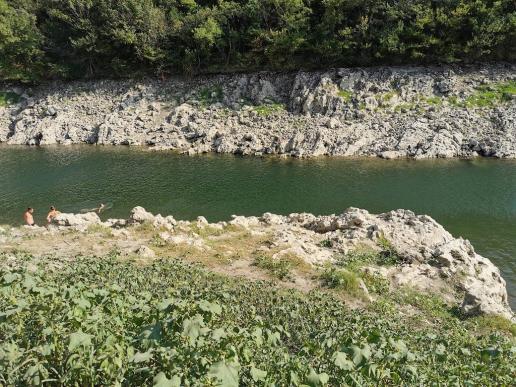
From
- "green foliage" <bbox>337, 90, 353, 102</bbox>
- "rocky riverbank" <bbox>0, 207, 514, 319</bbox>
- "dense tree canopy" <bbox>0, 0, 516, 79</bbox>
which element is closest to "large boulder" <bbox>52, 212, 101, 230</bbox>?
"rocky riverbank" <bbox>0, 207, 514, 319</bbox>

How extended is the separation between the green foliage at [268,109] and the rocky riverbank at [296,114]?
0.15m

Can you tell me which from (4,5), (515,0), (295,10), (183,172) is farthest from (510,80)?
(4,5)

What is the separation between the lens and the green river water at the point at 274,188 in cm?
3353

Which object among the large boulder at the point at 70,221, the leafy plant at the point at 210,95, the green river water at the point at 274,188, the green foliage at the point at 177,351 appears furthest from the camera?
the leafy plant at the point at 210,95

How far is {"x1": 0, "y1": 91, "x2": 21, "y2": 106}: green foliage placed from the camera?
77338 mm

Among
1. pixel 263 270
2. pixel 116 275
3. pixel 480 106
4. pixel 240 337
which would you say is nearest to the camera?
pixel 240 337

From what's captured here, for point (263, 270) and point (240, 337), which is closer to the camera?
point (240, 337)

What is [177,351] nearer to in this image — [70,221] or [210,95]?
[70,221]

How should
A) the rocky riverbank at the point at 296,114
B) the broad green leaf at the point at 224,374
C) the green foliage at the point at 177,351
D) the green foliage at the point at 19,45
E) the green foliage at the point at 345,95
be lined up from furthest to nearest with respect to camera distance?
the green foliage at the point at 19,45
the green foliage at the point at 345,95
the rocky riverbank at the point at 296,114
the green foliage at the point at 177,351
the broad green leaf at the point at 224,374

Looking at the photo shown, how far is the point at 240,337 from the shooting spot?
24.7 feet

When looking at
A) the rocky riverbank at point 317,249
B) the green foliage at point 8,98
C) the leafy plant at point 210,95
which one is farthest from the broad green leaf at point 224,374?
the green foliage at point 8,98

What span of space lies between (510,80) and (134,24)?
60681 millimetres

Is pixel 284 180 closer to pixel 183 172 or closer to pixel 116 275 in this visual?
pixel 183 172

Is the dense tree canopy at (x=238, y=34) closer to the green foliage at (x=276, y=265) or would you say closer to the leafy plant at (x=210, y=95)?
the leafy plant at (x=210, y=95)
